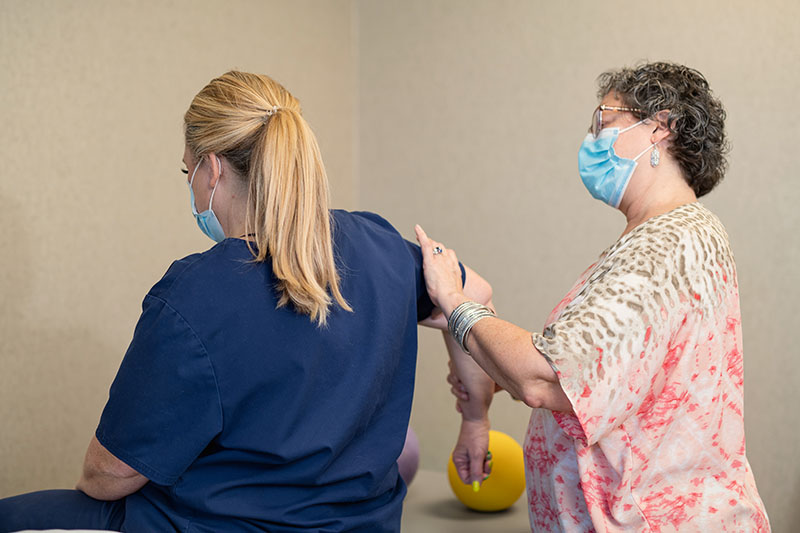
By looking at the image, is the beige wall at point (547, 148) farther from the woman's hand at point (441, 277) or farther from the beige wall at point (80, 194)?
the woman's hand at point (441, 277)

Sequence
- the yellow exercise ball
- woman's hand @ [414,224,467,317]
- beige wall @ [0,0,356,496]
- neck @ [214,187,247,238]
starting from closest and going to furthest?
neck @ [214,187,247,238]
woman's hand @ [414,224,467,317]
beige wall @ [0,0,356,496]
the yellow exercise ball

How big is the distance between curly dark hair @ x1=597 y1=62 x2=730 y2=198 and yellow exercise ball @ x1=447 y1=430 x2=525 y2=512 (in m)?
1.29

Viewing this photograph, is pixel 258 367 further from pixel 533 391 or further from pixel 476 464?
pixel 476 464

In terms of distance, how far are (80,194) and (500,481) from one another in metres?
1.84

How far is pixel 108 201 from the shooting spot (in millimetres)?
2637

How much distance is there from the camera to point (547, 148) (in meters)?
3.49

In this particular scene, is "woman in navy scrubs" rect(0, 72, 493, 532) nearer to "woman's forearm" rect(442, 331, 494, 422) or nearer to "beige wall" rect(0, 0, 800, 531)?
"woman's forearm" rect(442, 331, 494, 422)

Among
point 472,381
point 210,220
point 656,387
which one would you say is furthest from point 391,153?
point 656,387

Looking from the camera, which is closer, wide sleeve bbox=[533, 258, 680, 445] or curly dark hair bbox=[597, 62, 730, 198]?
wide sleeve bbox=[533, 258, 680, 445]

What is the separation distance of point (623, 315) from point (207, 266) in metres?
0.83

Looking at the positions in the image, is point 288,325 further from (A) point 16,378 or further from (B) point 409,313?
(A) point 16,378

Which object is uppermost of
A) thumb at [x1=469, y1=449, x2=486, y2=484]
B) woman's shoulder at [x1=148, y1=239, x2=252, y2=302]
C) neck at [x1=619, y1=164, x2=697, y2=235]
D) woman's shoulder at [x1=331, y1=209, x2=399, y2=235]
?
neck at [x1=619, y1=164, x2=697, y2=235]

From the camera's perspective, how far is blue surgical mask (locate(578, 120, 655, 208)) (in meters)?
1.79

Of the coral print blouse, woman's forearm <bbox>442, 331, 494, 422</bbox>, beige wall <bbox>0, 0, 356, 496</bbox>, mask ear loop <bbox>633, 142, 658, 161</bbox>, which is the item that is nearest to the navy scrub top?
the coral print blouse
